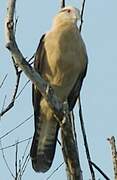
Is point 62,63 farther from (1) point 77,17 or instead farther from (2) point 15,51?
(2) point 15,51

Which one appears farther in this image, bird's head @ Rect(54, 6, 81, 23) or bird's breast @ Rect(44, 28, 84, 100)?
bird's head @ Rect(54, 6, 81, 23)

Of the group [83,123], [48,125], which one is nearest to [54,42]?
[48,125]

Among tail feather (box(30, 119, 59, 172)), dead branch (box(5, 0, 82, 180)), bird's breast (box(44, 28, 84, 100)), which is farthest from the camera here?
bird's breast (box(44, 28, 84, 100))

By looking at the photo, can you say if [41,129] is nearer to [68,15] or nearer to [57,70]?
[57,70]

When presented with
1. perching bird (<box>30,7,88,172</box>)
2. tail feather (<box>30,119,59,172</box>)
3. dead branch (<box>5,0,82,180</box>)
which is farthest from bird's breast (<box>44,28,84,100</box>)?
dead branch (<box>5,0,82,180</box>)

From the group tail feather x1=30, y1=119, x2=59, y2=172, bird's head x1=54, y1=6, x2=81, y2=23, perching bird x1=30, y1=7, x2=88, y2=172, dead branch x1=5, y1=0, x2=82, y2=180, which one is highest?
bird's head x1=54, y1=6, x2=81, y2=23

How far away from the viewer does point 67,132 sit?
12.8ft

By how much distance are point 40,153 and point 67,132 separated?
1625mm

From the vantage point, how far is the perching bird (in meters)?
5.87

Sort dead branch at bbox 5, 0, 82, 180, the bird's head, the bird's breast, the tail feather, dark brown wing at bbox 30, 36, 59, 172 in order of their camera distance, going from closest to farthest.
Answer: dead branch at bbox 5, 0, 82, 180
the tail feather
dark brown wing at bbox 30, 36, 59, 172
the bird's breast
the bird's head

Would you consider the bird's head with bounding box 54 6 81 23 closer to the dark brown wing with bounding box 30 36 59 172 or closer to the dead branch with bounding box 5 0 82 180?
the dark brown wing with bounding box 30 36 59 172

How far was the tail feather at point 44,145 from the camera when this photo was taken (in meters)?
5.23

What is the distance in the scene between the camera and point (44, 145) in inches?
224

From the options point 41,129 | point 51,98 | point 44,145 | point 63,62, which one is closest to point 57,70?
point 63,62
